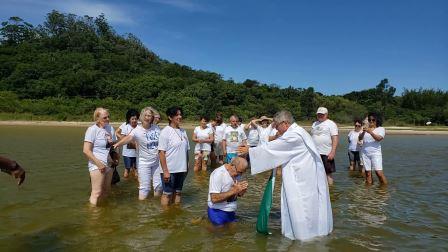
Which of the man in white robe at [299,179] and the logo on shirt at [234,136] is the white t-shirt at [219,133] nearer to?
the logo on shirt at [234,136]

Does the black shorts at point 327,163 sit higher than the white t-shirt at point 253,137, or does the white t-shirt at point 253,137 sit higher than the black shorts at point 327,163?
the white t-shirt at point 253,137

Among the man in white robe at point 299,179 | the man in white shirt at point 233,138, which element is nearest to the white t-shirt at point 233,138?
the man in white shirt at point 233,138

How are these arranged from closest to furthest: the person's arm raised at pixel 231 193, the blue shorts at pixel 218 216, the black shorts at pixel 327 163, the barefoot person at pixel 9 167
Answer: the barefoot person at pixel 9 167 → the person's arm raised at pixel 231 193 → the blue shorts at pixel 218 216 → the black shorts at pixel 327 163

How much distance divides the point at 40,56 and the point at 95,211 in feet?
239

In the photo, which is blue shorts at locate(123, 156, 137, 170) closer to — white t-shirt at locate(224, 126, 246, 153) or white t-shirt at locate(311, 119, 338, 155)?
white t-shirt at locate(224, 126, 246, 153)

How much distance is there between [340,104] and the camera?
67188 millimetres

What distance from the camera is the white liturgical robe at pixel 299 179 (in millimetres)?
5688

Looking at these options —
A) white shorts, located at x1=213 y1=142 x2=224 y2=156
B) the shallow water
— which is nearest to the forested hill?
white shorts, located at x1=213 y1=142 x2=224 y2=156

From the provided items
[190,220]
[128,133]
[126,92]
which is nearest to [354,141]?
[128,133]

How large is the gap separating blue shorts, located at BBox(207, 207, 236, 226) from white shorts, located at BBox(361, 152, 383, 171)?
17.5 feet

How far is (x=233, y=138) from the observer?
12.3 metres

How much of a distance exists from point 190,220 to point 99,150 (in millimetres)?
2064

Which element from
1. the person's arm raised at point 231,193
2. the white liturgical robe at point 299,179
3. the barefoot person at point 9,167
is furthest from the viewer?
the person's arm raised at point 231,193

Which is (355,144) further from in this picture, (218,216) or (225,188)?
(225,188)
